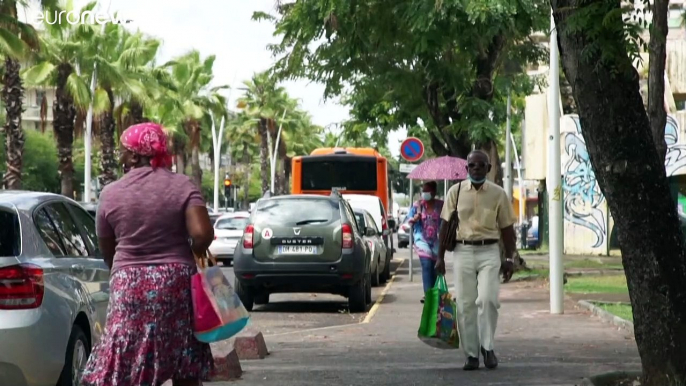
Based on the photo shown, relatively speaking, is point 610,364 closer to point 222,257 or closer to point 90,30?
point 222,257

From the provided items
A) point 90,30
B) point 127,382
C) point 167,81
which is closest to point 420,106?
point 90,30

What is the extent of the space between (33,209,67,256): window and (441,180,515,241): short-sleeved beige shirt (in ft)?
11.7

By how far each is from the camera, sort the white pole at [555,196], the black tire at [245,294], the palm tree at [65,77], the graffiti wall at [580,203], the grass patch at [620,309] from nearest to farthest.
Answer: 1. the grass patch at [620,309]
2. the white pole at [555,196]
3. the black tire at [245,294]
4. the graffiti wall at [580,203]
5. the palm tree at [65,77]

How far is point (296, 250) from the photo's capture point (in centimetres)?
1703

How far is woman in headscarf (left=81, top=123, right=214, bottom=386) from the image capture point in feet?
19.2

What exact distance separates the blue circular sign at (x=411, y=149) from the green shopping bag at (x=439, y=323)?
57.3 feet

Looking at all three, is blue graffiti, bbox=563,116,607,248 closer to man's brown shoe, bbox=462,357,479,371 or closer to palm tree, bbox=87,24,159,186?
palm tree, bbox=87,24,159,186

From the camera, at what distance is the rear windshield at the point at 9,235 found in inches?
305

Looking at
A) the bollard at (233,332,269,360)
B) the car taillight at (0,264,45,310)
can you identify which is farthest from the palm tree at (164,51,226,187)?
the car taillight at (0,264,45,310)

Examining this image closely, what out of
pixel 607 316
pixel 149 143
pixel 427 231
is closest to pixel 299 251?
pixel 427 231

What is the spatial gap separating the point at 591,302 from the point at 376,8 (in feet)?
21.1

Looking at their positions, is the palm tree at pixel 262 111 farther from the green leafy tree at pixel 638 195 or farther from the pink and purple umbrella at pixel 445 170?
the green leafy tree at pixel 638 195

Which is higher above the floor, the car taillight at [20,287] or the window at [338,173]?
the window at [338,173]

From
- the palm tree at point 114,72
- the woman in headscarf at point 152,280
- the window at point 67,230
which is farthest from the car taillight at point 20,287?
the palm tree at point 114,72
